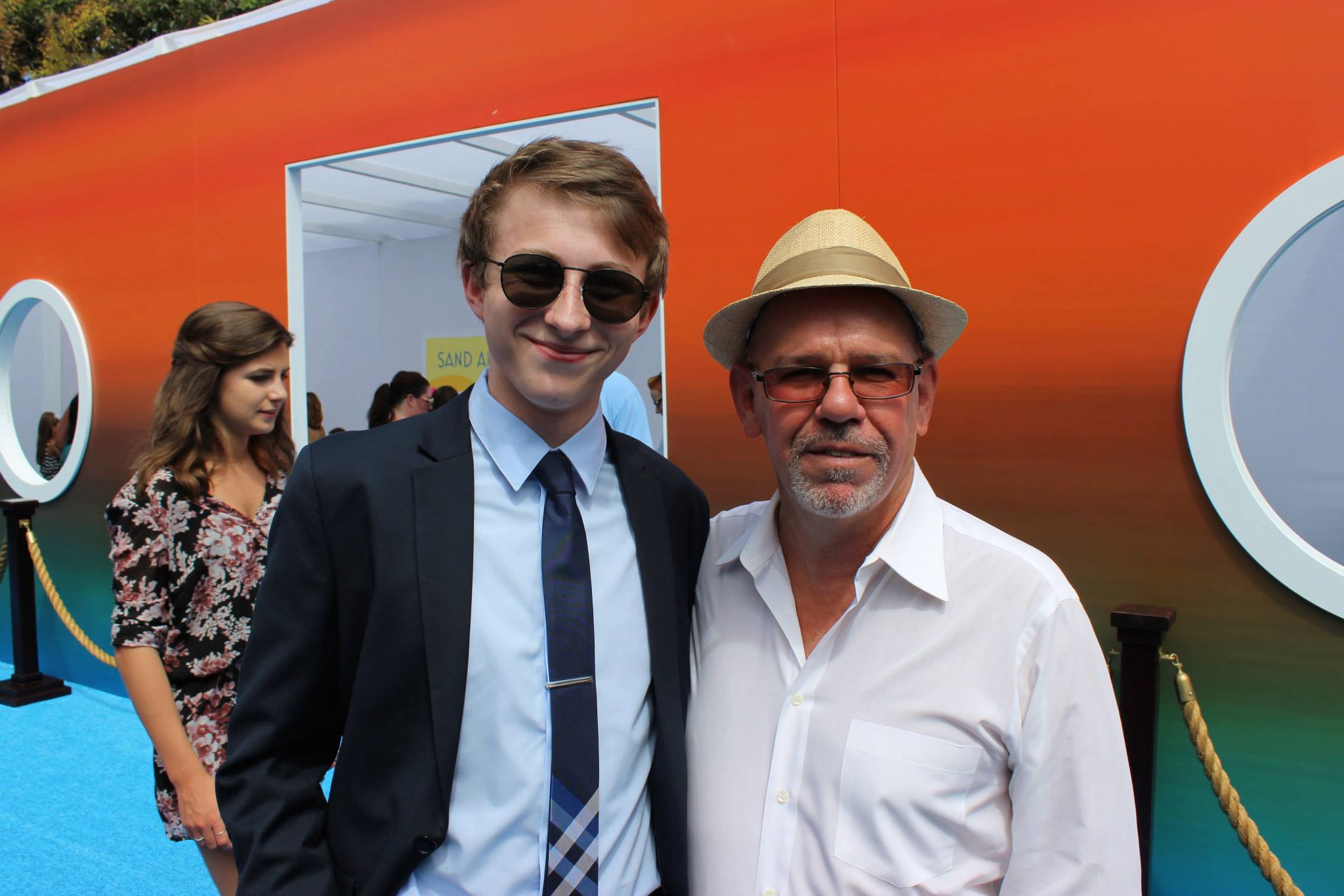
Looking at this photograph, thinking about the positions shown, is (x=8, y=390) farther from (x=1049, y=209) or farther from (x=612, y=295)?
(x=1049, y=209)

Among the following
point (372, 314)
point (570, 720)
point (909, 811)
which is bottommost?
point (909, 811)

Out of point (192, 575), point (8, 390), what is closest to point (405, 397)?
point (8, 390)

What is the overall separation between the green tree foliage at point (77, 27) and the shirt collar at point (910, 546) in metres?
23.6

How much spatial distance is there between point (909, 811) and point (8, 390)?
28.1ft

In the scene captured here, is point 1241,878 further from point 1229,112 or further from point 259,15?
point 259,15

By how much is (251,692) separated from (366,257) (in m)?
12.3

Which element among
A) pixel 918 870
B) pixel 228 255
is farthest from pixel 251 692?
pixel 228 255

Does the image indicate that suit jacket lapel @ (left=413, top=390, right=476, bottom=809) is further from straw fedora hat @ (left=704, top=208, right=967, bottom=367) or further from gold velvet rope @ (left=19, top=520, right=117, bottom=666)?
gold velvet rope @ (left=19, top=520, right=117, bottom=666)

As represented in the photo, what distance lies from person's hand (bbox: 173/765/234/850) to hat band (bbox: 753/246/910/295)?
2.16 metres

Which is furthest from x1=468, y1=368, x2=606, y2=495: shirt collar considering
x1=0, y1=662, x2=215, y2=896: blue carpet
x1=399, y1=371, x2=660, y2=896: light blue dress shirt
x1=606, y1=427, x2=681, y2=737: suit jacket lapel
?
x1=0, y1=662, x2=215, y2=896: blue carpet

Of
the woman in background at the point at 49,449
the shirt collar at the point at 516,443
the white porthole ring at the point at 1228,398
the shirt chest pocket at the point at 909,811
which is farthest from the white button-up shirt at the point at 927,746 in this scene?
the woman in background at the point at 49,449

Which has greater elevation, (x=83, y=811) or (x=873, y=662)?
(x=873, y=662)

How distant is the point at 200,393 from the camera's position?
2.95 m

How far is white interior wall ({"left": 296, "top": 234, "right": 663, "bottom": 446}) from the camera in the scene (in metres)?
12.2
